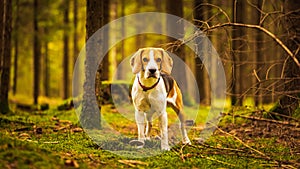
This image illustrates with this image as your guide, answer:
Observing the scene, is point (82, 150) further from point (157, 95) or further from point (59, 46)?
point (59, 46)

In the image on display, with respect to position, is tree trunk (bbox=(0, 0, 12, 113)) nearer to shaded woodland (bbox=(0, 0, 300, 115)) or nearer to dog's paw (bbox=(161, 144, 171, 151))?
shaded woodland (bbox=(0, 0, 300, 115))

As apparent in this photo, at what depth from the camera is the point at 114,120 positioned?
38.0 ft

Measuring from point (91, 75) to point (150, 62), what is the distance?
2.50 metres

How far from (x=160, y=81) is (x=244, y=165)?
2.10 meters

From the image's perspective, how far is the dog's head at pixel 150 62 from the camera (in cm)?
646

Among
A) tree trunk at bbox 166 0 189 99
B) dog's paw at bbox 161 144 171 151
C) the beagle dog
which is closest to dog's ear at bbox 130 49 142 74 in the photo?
the beagle dog

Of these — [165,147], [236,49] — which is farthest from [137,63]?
[236,49]

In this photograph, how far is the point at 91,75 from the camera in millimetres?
8695

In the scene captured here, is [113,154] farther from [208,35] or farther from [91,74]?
[91,74]

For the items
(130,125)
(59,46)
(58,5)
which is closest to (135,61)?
(130,125)

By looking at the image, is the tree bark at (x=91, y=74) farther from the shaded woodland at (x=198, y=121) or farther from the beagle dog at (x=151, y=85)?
the beagle dog at (x=151, y=85)

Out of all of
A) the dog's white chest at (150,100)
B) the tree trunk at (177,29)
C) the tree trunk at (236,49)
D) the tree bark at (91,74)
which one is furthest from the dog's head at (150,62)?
the tree trunk at (177,29)

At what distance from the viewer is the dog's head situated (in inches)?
255

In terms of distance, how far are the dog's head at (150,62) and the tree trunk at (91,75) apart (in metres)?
2.02
